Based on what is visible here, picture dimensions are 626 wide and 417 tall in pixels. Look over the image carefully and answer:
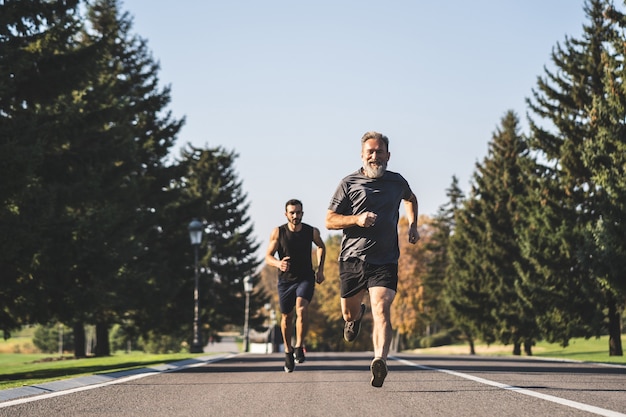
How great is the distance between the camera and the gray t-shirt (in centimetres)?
878

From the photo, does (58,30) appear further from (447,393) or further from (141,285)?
(447,393)

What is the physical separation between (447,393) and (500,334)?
36656 mm

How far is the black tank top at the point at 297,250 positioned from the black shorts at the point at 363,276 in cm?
437

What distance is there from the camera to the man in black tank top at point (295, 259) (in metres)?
13.4

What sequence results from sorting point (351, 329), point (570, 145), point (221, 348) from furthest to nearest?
point (221, 348)
point (570, 145)
point (351, 329)

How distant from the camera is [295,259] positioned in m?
13.4

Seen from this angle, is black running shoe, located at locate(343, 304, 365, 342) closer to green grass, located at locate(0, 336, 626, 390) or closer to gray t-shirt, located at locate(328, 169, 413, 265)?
gray t-shirt, located at locate(328, 169, 413, 265)

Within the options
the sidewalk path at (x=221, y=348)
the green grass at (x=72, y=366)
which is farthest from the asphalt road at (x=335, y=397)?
the sidewalk path at (x=221, y=348)

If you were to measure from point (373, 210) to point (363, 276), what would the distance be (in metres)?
0.66

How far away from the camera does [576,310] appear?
3300 centimetres

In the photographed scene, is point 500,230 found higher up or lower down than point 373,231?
higher up

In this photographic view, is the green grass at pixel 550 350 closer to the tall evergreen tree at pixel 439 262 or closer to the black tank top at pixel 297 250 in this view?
the tall evergreen tree at pixel 439 262

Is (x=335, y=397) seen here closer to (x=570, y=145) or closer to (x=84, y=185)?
(x=84, y=185)

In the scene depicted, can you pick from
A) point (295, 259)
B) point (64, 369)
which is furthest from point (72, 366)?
point (295, 259)
